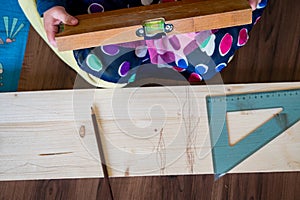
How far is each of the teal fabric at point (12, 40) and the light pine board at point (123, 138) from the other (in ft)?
0.34

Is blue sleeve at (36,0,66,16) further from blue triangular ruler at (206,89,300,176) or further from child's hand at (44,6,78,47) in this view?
blue triangular ruler at (206,89,300,176)

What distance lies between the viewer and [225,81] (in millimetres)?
994

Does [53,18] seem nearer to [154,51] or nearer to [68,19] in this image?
[68,19]

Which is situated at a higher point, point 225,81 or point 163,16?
point 163,16

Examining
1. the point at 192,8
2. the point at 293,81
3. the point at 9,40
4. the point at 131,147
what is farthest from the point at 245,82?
the point at 9,40

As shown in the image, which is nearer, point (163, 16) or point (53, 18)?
point (163, 16)

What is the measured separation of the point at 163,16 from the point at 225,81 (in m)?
0.42

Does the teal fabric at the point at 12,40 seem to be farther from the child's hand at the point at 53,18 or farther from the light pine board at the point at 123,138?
the child's hand at the point at 53,18

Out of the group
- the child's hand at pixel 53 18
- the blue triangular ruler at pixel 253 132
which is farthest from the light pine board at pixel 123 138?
the child's hand at pixel 53 18

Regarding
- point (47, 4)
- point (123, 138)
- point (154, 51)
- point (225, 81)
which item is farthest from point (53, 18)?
point (225, 81)

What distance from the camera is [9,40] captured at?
104 centimetres

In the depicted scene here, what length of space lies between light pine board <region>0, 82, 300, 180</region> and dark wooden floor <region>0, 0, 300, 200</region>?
1.2 inches

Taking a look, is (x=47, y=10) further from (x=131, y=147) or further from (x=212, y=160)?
(x=212, y=160)

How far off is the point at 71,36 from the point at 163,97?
1.22ft
